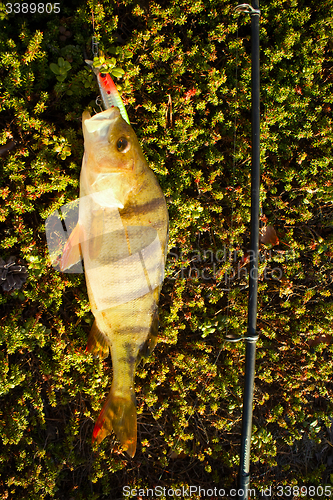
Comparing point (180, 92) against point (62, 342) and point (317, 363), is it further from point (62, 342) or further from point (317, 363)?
point (317, 363)

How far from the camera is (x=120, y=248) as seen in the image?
2.27 metres

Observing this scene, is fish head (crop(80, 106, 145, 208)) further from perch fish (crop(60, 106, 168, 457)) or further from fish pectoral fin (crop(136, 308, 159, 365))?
fish pectoral fin (crop(136, 308, 159, 365))

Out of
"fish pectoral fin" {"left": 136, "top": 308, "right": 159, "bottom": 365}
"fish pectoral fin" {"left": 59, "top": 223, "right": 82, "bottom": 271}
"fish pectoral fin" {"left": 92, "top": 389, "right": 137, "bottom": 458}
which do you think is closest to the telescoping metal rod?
"fish pectoral fin" {"left": 136, "top": 308, "right": 159, "bottom": 365}

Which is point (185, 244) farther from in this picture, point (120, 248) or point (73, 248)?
point (73, 248)

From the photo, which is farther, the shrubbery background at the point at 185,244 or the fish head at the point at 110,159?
the shrubbery background at the point at 185,244

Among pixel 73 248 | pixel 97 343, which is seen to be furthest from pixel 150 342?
pixel 73 248

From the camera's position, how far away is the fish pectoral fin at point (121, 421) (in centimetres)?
247

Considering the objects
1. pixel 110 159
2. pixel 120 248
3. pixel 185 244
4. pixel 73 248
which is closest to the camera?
pixel 110 159

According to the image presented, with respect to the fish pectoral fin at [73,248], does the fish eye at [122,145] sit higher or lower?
higher

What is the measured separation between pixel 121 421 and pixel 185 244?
1610 millimetres

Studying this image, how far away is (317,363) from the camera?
12.2 ft

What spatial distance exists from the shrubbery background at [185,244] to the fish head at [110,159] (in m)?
0.68

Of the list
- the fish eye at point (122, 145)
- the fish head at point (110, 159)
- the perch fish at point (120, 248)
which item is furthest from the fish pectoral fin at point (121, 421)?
Result: the fish eye at point (122, 145)

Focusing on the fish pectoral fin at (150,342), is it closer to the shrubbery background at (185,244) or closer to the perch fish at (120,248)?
the perch fish at (120,248)
